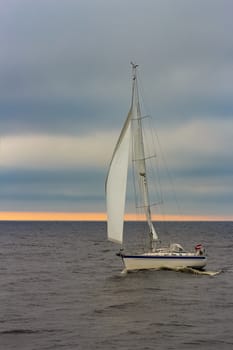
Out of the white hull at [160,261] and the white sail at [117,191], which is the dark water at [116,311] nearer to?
the white hull at [160,261]

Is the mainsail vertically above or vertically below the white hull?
above

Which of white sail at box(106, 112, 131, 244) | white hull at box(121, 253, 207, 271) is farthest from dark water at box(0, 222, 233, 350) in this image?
white sail at box(106, 112, 131, 244)

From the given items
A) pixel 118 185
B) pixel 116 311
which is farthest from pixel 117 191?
pixel 116 311

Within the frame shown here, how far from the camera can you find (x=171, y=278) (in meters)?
43.6

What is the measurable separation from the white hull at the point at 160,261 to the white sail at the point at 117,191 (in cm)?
204

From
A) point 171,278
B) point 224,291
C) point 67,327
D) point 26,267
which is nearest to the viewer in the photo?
point 67,327

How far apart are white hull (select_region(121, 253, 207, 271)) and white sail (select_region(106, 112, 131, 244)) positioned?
2037 mm

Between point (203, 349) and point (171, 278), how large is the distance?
67.6 ft

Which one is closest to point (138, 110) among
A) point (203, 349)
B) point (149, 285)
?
point (149, 285)

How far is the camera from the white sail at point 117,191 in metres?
46.1

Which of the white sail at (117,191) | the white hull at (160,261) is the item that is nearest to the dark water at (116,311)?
the white hull at (160,261)

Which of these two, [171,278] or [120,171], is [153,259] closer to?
[171,278]

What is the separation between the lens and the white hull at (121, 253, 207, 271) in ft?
147

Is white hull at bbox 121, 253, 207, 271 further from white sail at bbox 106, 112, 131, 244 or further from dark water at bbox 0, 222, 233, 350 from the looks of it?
white sail at bbox 106, 112, 131, 244
